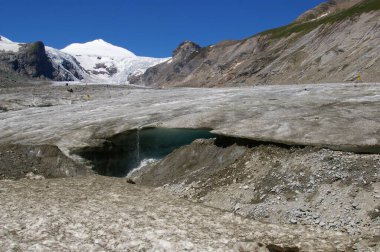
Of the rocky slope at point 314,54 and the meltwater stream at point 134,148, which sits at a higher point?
the rocky slope at point 314,54

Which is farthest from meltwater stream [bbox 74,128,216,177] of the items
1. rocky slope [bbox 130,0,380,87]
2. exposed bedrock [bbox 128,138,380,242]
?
rocky slope [bbox 130,0,380,87]

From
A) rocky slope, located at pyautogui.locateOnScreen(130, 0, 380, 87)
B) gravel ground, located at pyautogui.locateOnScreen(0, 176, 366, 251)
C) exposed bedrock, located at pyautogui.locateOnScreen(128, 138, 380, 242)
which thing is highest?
rocky slope, located at pyautogui.locateOnScreen(130, 0, 380, 87)

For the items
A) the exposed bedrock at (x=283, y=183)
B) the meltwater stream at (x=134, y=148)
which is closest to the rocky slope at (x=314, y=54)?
the meltwater stream at (x=134, y=148)

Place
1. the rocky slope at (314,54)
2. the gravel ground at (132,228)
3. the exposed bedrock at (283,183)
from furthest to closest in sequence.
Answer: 1. the rocky slope at (314,54)
2. the exposed bedrock at (283,183)
3. the gravel ground at (132,228)

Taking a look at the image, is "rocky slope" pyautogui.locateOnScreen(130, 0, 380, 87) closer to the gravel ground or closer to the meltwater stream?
the meltwater stream

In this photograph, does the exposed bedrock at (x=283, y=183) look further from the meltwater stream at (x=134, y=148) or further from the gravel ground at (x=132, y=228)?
the meltwater stream at (x=134, y=148)

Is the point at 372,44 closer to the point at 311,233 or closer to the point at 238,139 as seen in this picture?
the point at 238,139

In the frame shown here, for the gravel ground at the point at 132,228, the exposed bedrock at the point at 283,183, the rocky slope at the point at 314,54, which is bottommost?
the gravel ground at the point at 132,228

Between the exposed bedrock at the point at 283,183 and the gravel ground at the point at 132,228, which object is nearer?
the gravel ground at the point at 132,228

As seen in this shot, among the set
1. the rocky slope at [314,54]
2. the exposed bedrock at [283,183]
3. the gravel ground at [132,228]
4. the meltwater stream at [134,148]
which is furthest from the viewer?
the rocky slope at [314,54]

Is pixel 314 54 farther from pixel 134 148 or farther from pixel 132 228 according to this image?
pixel 132 228
